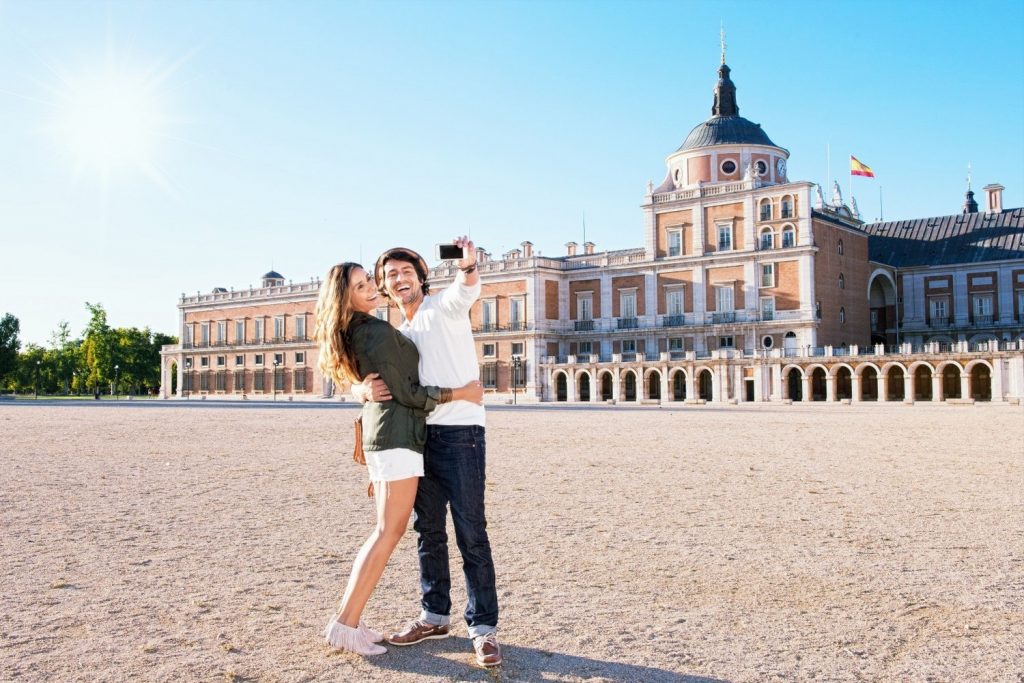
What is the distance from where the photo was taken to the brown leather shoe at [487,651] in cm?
468

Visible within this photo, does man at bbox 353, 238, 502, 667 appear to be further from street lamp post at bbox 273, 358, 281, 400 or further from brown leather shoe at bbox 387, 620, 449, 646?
street lamp post at bbox 273, 358, 281, 400

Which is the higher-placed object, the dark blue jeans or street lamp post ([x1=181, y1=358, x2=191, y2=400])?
street lamp post ([x1=181, y1=358, x2=191, y2=400])

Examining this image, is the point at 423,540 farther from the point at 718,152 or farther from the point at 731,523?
the point at 718,152

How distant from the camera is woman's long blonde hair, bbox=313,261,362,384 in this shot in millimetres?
5086

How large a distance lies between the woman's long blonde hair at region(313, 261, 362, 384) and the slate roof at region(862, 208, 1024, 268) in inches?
2281

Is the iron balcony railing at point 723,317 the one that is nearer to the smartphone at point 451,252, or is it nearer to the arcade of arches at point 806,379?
the arcade of arches at point 806,379

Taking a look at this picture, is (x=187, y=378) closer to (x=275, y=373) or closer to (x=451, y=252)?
(x=275, y=373)

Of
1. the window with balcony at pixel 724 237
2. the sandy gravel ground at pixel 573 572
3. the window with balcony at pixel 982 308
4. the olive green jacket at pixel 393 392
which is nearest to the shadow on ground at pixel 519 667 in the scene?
the sandy gravel ground at pixel 573 572

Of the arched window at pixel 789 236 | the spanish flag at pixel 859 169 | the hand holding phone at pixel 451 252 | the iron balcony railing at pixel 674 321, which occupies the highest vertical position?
the spanish flag at pixel 859 169

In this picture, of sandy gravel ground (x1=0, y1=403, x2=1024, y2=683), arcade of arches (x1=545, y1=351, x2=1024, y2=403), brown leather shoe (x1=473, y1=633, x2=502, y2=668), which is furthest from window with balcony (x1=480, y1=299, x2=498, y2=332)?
brown leather shoe (x1=473, y1=633, x2=502, y2=668)

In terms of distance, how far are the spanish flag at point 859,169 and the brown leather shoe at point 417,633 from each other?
57174 millimetres

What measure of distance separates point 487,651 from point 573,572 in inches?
81.8

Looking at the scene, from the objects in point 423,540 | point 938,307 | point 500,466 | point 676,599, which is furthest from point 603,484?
point 938,307

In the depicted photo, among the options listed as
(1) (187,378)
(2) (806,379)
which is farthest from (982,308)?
(1) (187,378)
